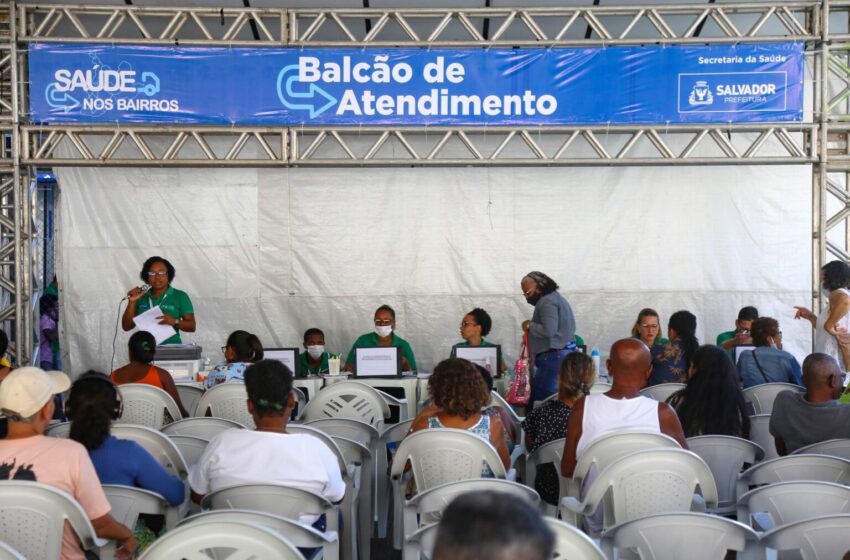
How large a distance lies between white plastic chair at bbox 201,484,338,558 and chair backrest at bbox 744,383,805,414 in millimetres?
3458

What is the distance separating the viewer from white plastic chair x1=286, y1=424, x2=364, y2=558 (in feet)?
13.6

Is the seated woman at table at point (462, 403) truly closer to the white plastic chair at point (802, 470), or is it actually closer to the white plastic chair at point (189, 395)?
the white plastic chair at point (802, 470)

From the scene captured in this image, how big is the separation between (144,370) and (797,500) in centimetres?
389

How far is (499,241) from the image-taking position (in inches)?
357

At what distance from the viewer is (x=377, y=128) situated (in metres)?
8.41

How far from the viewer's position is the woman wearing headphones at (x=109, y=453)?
3549 mm

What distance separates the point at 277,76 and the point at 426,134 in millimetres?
1452

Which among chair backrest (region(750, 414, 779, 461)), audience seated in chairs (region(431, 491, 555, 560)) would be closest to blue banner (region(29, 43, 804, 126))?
chair backrest (region(750, 414, 779, 461))

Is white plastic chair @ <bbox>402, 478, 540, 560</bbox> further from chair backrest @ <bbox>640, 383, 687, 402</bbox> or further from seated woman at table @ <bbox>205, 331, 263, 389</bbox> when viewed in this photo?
seated woman at table @ <bbox>205, 331, 263, 389</bbox>

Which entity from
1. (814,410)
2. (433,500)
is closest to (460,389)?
(433,500)

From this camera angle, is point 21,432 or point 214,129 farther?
point 214,129

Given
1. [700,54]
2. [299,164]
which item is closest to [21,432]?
[299,164]

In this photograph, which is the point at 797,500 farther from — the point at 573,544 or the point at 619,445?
the point at 573,544

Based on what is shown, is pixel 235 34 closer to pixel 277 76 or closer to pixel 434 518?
pixel 277 76
